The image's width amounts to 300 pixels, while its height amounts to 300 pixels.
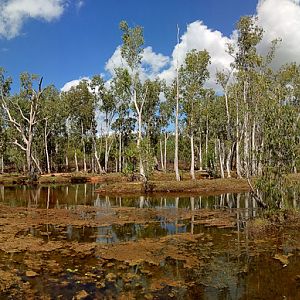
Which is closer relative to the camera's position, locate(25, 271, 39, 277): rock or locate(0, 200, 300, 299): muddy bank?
locate(0, 200, 300, 299): muddy bank

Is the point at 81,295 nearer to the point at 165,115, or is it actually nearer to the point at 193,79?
the point at 193,79

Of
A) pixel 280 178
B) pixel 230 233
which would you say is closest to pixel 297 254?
pixel 230 233

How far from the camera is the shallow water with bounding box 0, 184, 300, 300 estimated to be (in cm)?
935

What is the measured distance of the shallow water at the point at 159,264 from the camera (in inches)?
368

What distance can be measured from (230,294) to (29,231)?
441 inches

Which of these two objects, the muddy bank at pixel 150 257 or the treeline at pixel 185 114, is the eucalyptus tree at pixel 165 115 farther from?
the muddy bank at pixel 150 257

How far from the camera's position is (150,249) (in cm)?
1357

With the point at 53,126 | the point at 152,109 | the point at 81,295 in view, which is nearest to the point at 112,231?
the point at 81,295

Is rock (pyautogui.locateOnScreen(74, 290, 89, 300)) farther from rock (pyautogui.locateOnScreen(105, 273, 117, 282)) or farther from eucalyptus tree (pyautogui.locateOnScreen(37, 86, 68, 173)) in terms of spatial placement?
eucalyptus tree (pyautogui.locateOnScreen(37, 86, 68, 173))

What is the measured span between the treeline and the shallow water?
6117mm

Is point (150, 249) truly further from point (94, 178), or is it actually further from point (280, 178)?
point (94, 178)

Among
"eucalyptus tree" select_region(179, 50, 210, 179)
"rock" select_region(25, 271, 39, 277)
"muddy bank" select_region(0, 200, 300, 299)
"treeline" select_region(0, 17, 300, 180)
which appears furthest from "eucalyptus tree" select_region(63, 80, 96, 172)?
"rock" select_region(25, 271, 39, 277)

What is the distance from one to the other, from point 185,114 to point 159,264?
3824 centimetres

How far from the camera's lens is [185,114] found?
4872 cm
